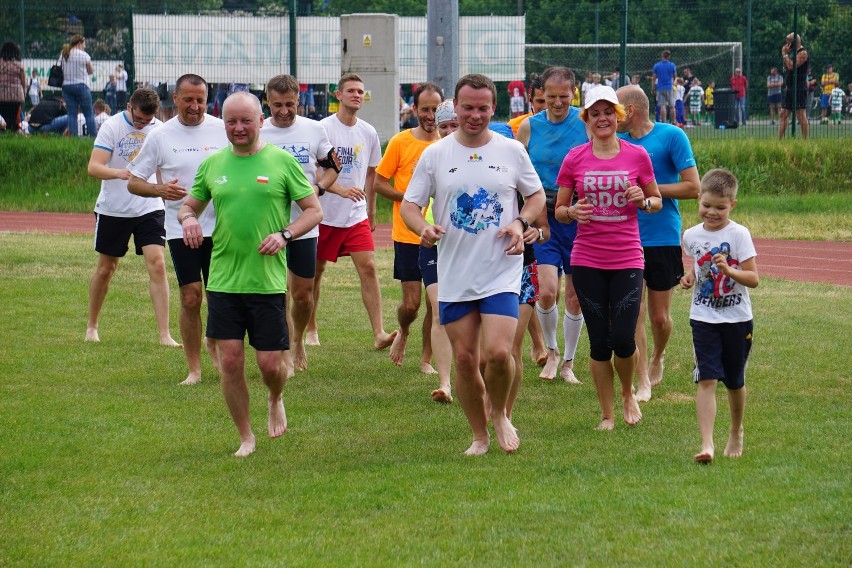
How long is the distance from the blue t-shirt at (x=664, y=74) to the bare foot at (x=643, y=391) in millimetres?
24784

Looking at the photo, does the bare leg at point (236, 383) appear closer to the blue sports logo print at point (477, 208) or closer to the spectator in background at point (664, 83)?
the blue sports logo print at point (477, 208)

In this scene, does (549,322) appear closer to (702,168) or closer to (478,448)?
(478,448)

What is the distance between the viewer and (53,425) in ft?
26.0

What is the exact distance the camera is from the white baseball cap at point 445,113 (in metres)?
8.92

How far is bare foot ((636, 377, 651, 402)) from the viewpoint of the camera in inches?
344

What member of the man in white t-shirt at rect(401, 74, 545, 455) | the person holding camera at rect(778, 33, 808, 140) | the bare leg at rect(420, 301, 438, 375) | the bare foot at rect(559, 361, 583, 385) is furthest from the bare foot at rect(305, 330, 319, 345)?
the person holding camera at rect(778, 33, 808, 140)

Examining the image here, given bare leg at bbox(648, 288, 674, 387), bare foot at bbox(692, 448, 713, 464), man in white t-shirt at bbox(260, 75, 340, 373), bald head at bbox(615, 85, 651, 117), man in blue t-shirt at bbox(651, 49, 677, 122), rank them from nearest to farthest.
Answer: bare foot at bbox(692, 448, 713, 464), bald head at bbox(615, 85, 651, 117), bare leg at bbox(648, 288, 674, 387), man in white t-shirt at bbox(260, 75, 340, 373), man in blue t-shirt at bbox(651, 49, 677, 122)

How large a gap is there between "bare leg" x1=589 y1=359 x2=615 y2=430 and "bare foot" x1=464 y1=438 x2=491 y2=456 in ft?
3.04

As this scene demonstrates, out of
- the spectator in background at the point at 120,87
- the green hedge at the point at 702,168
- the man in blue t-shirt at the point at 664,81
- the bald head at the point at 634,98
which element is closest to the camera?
the bald head at the point at 634,98

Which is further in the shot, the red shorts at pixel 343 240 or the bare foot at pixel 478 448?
the red shorts at pixel 343 240

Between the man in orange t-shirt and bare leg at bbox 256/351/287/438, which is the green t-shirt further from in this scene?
the man in orange t-shirt

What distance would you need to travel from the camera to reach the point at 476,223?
6.97 m

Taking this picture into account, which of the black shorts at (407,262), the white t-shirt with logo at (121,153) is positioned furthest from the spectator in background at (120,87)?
the black shorts at (407,262)

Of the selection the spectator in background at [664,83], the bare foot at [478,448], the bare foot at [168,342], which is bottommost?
the bare foot at [168,342]
